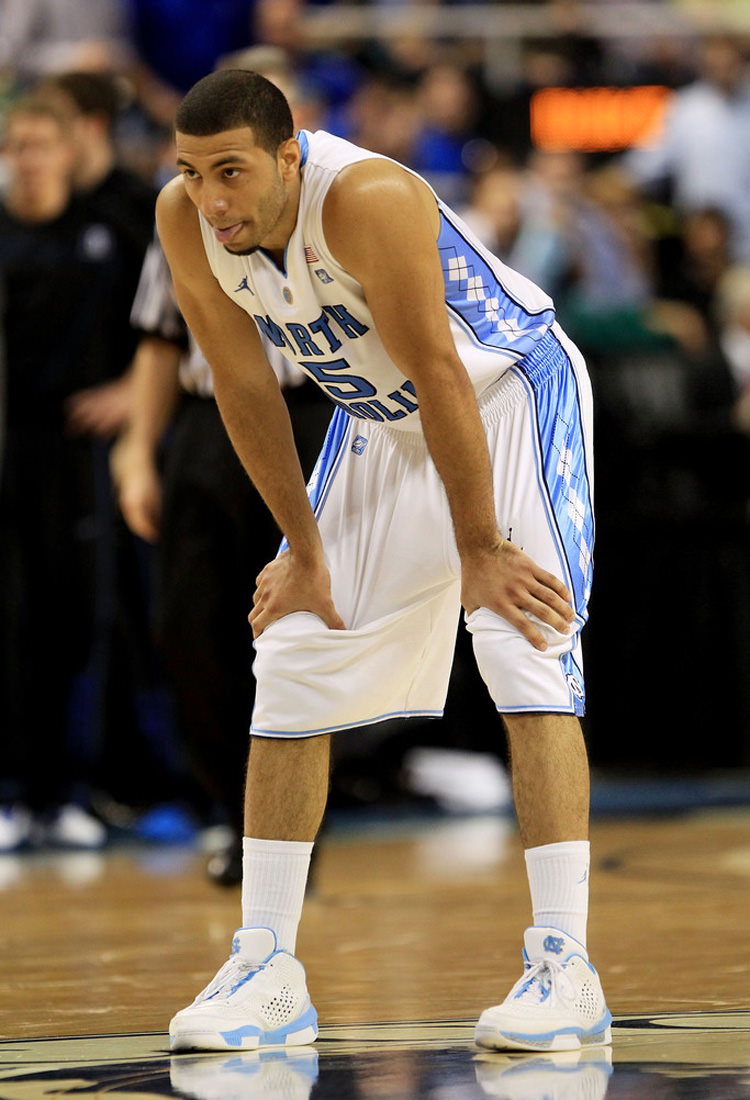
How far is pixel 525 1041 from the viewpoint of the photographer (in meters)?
2.91

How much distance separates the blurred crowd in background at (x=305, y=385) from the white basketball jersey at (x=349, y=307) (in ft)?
5.71

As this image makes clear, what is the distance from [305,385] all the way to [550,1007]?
2.53 meters

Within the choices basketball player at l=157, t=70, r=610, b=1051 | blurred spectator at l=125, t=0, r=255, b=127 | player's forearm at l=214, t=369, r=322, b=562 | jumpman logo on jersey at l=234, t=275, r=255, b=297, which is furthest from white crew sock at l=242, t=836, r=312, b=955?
blurred spectator at l=125, t=0, r=255, b=127

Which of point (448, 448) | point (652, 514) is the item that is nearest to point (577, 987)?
point (448, 448)

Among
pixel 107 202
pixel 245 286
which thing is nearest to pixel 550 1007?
pixel 245 286

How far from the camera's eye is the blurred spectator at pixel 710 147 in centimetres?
1041

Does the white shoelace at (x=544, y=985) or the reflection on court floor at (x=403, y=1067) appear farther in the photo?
the white shoelace at (x=544, y=985)

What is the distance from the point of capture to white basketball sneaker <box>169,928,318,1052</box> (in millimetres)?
2986

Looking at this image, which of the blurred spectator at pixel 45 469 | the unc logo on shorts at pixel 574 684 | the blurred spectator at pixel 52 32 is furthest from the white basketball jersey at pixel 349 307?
the blurred spectator at pixel 52 32

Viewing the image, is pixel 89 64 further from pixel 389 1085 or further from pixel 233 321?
pixel 389 1085

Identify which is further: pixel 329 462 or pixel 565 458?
pixel 329 462

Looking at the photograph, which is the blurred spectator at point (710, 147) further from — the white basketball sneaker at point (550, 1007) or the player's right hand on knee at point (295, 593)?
the white basketball sneaker at point (550, 1007)

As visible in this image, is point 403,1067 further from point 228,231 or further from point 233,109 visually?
point 233,109

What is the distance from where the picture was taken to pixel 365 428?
3.43 m
